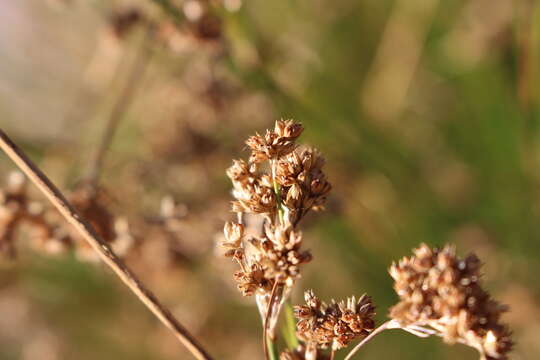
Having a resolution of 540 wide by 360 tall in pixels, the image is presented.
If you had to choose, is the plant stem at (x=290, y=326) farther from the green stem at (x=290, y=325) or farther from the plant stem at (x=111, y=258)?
the plant stem at (x=111, y=258)

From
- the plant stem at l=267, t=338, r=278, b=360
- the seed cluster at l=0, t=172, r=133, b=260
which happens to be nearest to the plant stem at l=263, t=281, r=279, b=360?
the plant stem at l=267, t=338, r=278, b=360

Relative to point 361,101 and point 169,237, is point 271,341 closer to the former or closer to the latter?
point 169,237

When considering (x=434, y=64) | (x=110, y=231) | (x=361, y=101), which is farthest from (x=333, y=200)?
(x=434, y=64)

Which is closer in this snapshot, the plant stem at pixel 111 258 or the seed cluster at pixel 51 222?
the plant stem at pixel 111 258

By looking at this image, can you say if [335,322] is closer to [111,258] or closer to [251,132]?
[111,258]

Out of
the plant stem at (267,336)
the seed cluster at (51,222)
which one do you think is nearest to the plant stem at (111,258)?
the plant stem at (267,336)

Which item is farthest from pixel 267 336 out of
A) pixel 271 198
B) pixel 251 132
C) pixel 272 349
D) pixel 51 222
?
pixel 251 132
